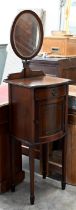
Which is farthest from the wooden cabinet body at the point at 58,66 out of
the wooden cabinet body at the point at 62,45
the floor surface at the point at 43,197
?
the floor surface at the point at 43,197

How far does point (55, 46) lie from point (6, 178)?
4.62ft

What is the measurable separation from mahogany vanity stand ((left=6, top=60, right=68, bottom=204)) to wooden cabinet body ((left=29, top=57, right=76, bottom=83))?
56 centimetres

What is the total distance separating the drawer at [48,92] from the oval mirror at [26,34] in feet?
1.11

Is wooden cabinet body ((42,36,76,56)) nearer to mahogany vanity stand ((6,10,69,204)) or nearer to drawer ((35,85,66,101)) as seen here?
mahogany vanity stand ((6,10,69,204))

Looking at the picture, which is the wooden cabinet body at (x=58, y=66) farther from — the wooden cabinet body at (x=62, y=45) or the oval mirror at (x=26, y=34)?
the oval mirror at (x=26, y=34)

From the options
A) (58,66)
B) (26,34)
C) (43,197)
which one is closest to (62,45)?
(58,66)

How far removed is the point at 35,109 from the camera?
2006 millimetres

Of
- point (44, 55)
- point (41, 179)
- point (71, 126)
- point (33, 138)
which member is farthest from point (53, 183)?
point (44, 55)

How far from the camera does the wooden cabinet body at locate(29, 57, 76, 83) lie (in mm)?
2785

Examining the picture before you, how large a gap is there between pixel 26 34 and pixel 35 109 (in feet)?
1.86

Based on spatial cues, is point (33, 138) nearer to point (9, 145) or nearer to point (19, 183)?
point (9, 145)

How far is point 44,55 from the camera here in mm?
3055

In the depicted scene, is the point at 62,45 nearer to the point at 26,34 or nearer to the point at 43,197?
the point at 26,34

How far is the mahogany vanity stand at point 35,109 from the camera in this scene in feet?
6.59
